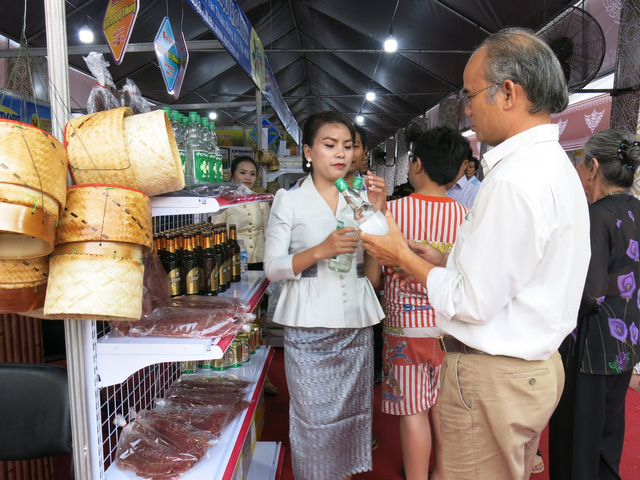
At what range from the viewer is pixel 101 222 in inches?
42.0

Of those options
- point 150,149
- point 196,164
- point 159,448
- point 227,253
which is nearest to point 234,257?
point 227,253

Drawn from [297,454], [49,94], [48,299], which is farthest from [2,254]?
[297,454]

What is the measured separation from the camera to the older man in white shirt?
1.19m

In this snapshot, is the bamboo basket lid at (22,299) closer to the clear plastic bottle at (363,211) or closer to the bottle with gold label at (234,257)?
the clear plastic bottle at (363,211)

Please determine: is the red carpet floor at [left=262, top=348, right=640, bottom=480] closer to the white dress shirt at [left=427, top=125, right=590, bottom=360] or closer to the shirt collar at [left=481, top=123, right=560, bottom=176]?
the white dress shirt at [left=427, top=125, right=590, bottom=360]

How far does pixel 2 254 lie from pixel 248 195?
1.11 meters

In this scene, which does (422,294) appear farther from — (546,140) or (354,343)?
(546,140)

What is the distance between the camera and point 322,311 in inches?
79.0

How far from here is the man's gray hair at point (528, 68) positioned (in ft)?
4.12

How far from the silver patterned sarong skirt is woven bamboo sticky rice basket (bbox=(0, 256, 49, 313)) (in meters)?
1.18

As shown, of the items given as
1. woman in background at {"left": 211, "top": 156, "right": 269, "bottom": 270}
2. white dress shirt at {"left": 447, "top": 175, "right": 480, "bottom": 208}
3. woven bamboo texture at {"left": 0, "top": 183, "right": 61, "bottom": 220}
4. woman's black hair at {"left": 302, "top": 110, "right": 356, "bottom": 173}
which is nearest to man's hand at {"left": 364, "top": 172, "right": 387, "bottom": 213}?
woman's black hair at {"left": 302, "top": 110, "right": 356, "bottom": 173}

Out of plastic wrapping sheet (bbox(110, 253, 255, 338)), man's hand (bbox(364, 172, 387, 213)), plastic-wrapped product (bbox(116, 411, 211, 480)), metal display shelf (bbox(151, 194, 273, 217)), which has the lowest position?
plastic-wrapped product (bbox(116, 411, 211, 480))

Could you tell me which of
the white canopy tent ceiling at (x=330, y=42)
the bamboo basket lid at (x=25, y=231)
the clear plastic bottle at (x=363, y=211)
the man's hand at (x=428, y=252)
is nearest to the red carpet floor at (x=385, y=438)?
the man's hand at (x=428, y=252)

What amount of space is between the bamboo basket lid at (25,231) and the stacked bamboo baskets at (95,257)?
5cm
